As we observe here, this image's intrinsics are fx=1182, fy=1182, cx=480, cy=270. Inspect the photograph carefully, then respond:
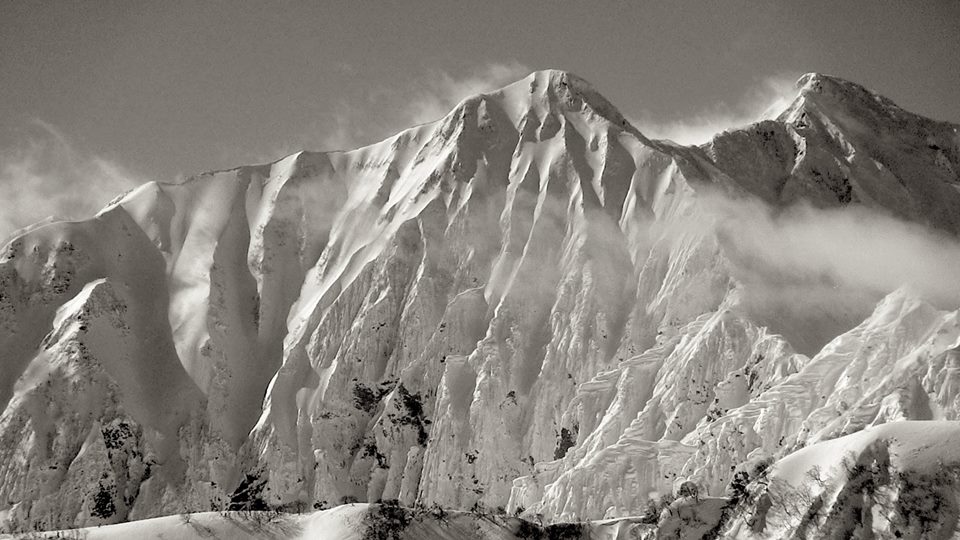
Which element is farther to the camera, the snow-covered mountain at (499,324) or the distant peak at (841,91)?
the distant peak at (841,91)

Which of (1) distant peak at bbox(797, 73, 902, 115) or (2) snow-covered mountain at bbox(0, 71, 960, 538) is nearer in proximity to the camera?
(2) snow-covered mountain at bbox(0, 71, 960, 538)

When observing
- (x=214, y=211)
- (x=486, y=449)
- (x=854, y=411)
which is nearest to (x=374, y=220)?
(x=214, y=211)

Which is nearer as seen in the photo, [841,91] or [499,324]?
[499,324]

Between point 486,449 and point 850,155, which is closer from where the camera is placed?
point 486,449

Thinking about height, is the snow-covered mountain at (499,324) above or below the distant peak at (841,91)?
below

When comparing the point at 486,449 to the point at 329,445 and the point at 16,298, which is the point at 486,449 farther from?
the point at 16,298

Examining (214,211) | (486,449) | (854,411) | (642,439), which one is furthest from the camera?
(214,211)

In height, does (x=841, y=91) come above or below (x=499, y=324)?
above

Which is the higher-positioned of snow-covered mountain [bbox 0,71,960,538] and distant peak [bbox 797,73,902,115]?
distant peak [bbox 797,73,902,115]
